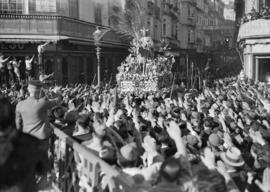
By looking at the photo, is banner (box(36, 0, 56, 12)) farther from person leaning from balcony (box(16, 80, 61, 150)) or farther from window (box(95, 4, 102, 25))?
person leaning from balcony (box(16, 80, 61, 150))

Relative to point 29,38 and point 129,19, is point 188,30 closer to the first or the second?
point 129,19

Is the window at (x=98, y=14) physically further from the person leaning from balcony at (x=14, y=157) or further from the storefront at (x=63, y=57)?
the person leaning from balcony at (x=14, y=157)

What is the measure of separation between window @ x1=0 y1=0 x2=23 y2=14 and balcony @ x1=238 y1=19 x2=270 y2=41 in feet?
37.5

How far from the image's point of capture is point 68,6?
24.2m

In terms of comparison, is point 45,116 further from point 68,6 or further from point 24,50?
point 68,6

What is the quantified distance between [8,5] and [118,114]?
1561 cm

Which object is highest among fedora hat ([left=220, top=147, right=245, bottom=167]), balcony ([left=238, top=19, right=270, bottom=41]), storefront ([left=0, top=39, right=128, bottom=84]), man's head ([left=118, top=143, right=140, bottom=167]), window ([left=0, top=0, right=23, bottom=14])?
window ([left=0, top=0, right=23, bottom=14])

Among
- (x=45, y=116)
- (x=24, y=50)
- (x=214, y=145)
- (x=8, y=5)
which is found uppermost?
(x=8, y=5)

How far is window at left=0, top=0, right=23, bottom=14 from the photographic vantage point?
22.4m

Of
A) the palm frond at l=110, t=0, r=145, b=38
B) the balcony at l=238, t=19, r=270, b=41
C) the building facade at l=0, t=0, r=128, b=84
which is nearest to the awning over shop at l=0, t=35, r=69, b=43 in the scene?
the building facade at l=0, t=0, r=128, b=84

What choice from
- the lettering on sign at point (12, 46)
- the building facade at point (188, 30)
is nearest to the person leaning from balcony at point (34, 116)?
the lettering on sign at point (12, 46)

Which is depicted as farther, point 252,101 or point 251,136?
point 252,101

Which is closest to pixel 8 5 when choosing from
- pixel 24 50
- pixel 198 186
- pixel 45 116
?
pixel 24 50

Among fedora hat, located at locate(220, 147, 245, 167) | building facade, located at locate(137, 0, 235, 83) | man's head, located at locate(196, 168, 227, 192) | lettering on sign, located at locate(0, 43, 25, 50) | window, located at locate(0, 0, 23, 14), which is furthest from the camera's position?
building facade, located at locate(137, 0, 235, 83)
